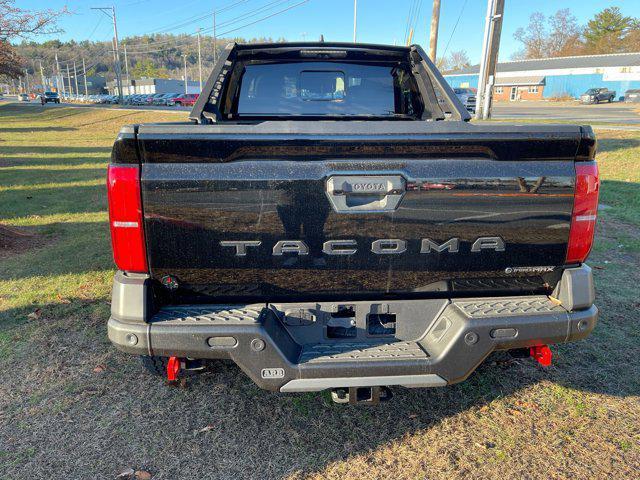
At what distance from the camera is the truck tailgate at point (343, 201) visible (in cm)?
225

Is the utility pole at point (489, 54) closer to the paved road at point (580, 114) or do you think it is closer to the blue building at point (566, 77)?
the paved road at point (580, 114)

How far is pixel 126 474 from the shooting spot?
253 cm

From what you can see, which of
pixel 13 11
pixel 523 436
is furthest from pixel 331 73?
pixel 13 11

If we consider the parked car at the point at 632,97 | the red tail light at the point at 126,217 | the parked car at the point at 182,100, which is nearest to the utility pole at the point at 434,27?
the red tail light at the point at 126,217

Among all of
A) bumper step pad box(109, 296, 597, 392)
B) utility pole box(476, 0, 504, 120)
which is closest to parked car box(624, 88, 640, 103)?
Result: utility pole box(476, 0, 504, 120)

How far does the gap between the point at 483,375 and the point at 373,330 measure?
52.8 inches

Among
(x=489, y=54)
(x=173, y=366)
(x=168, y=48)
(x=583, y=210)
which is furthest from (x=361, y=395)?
(x=168, y=48)

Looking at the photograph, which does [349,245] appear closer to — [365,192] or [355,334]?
[365,192]

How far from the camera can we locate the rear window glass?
4.35 m

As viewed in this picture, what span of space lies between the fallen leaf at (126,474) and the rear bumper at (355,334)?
695 millimetres

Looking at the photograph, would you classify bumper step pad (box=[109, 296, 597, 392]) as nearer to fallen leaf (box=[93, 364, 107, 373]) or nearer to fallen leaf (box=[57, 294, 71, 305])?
fallen leaf (box=[93, 364, 107, 373])

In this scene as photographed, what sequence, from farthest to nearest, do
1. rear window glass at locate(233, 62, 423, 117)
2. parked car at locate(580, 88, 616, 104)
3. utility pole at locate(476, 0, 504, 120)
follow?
parked car at locate(580, 88, 616, 104)
utility pole at locate(476, 0, 504, 120)
rear window glass at locate(233, 62, 423, 117)

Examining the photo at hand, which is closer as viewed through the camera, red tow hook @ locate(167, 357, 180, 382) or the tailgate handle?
the tailgate handle

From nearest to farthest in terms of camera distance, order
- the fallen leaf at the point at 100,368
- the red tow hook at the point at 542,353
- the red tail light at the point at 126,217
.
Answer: the red tail light at the point at 126,217 < the red tow hook at the point at 542,353 < the fallen leaf at the point at 100,368
